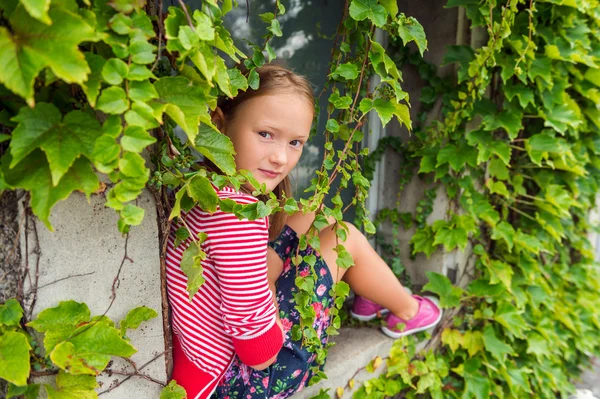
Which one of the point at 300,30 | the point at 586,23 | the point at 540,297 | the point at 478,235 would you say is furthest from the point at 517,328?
the point at 300,30

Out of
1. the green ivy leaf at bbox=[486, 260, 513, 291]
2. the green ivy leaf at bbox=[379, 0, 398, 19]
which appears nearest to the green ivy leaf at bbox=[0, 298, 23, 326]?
the green ivy leaf at bbox=[379, 0, 398, 19]

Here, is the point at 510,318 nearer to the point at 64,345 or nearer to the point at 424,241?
the point at 424,241

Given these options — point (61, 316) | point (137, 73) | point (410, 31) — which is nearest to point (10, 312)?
point (61, 316)

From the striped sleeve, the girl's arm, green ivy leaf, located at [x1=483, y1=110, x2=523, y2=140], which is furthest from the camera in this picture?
green ivy leaf, located at [x1=483, y1=110, x2=523, y2=140]

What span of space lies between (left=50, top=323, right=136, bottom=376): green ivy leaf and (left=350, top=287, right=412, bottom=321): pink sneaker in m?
1.29

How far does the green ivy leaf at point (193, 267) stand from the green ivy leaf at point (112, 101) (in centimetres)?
34

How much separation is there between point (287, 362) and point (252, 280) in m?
0.41

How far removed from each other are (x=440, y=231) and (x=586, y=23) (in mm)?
1220

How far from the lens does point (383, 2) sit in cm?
116

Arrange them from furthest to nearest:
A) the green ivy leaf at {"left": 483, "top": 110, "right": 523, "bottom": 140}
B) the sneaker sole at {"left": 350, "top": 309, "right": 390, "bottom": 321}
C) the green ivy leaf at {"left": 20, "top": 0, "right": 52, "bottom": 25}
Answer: the sneaker sole at {"left": 350, "top": 309, "right": 390, "bottom": 321} → the green ivy leaf at {"left": 483, "top": 110, "right": 523, "bottom": 140} → the green ivy leaf at {"left": 20, "top": 0, "right": 52, "bottom": 25}

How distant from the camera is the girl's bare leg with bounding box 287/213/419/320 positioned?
4.90 feet

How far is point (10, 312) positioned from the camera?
85 cm

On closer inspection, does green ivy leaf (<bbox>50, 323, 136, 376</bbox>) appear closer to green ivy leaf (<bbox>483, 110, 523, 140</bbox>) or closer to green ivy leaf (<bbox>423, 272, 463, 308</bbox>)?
green ivy leaf (<bbox>423, 272, 463, 308</bbox>)

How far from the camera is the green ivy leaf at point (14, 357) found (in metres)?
0.78
